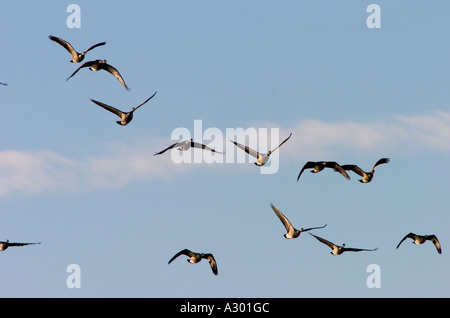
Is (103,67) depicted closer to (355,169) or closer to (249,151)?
(249,151)

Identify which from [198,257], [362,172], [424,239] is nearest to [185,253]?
[198,257]

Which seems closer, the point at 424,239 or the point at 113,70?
the point at 113,70

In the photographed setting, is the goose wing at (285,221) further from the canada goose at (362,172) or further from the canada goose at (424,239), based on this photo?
the canada goose at (424,239)

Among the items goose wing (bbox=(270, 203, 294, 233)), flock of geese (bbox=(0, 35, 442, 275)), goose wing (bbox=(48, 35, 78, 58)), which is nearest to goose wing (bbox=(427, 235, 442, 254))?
flock of geese (bbox=(0, 35, 442, 275))

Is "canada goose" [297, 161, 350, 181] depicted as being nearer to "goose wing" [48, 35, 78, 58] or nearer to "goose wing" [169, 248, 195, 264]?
"goose wing" [169, 248, 195, 264]

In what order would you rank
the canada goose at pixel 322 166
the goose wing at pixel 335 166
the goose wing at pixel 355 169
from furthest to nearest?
the goose wing at pixel 355 169 < the goose wing at pixel 335 166 < the canada goose at pixel 322 166

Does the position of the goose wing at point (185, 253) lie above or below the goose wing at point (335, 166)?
below

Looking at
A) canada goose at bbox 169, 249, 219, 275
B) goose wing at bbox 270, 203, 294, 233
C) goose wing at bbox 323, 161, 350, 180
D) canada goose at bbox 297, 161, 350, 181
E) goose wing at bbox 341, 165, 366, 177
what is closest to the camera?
goose wing at bbox 270, 203, 294, 233

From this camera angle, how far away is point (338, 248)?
223 ft

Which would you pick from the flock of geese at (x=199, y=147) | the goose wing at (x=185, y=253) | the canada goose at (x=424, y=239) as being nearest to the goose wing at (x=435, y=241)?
the canada goose at (x=424, y=239)

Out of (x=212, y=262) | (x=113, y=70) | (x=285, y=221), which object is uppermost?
(x=113, y=70)
